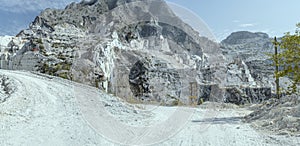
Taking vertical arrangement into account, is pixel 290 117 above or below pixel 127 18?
below

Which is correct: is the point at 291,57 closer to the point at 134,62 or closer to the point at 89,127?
the point at 89,127

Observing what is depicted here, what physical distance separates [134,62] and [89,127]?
2478cm

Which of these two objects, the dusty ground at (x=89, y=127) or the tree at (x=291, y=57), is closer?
the dusty ground at (x=89, y=127)

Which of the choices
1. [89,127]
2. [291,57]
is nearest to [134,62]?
[291,57]

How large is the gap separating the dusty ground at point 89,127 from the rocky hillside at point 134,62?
5560 millimetres

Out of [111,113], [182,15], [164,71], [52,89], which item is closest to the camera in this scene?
[111,113]

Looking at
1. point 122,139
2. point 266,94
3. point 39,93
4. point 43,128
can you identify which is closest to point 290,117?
point 122,139

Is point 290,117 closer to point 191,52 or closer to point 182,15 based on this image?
point 182,15

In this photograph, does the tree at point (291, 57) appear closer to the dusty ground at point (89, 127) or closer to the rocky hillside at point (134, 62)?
the dusty ground at point (89, 127)

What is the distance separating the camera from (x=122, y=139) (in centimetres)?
524

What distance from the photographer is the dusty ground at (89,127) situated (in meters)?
5.05

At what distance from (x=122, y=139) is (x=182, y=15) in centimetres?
695

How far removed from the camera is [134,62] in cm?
3053

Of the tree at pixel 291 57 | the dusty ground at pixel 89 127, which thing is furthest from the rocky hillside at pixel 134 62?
the tree at pixel 291 57
